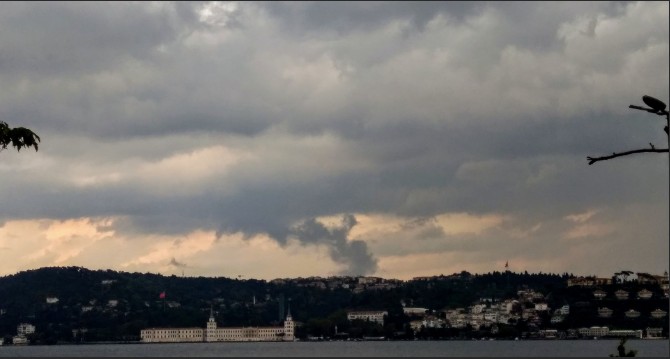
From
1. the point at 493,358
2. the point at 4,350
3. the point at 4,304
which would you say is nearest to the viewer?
the point at 493,358

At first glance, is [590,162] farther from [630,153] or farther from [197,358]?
[197,358]

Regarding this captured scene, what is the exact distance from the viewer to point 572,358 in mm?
127062

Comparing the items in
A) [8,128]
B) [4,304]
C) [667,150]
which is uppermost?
[4,304]

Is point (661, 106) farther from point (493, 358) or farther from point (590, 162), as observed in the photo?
point (493, 358)

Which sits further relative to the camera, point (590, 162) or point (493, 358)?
point (493, 358)

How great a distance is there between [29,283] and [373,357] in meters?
76.4

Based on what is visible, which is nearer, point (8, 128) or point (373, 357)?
point (8, 128)

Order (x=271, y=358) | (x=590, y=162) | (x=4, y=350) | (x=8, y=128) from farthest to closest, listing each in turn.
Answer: (x=4, y=350) → (x=271, y=358) → (x=8, y=128) → (x=590, y=162)

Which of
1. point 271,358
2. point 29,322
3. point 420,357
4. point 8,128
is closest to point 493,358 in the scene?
point 420,357

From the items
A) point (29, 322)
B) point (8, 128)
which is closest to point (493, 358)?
point (29, 322)

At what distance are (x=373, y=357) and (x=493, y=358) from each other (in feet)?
55.5

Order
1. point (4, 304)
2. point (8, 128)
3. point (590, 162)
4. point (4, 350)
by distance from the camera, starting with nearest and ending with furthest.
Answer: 1. point (590, 162)
2. point (8, 128)
3. point (4, 304)
4. point (4, 350)

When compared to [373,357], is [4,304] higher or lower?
higher

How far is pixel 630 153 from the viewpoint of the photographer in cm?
765
